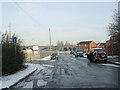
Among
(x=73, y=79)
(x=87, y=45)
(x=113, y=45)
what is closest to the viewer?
(x=73, y=79)

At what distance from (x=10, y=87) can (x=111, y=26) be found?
41.2 metres

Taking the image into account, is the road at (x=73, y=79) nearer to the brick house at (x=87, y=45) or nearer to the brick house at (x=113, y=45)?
the brick house at (x=113, y=45)

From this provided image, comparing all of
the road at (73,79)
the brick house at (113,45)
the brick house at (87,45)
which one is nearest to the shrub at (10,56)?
the road at (73,79)

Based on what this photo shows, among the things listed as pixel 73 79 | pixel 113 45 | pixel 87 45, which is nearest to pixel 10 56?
pixel 73 79

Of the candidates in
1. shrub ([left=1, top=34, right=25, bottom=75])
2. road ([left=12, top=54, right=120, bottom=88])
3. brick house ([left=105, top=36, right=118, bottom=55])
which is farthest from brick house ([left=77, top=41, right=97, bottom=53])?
road ([left=12, top=54, right=120, bottom=88])

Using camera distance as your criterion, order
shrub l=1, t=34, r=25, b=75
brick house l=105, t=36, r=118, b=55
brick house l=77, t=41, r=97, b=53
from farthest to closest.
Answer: brick house l=77, t=41, r=97, b=53 → brick house l=105, t=36, r=118, b=55 → shrub l=1, t=34, r=25, b=75

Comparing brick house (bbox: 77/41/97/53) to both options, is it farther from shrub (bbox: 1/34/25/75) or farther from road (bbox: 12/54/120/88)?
road (bbox: 12/54/120/88)

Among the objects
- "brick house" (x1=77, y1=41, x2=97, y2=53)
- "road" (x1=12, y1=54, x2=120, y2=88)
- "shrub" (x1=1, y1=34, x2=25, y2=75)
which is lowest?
"road" (x1=12, y1=54, x2=120, y2=88)

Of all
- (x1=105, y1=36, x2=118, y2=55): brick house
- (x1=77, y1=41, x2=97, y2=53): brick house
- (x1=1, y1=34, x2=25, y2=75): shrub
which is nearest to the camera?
(x1=1, y1=34, x2=25, y2=75): shrub

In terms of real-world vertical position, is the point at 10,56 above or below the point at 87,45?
below

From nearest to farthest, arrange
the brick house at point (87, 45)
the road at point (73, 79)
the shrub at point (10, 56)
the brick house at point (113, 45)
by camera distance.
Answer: the road at point (73, 79) → the shrub at point (10, 56) → the brick house at point (113, 45) → the brick house at point (87, 45)

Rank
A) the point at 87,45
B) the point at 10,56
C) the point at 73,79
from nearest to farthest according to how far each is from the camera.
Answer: the point at 73,79 → the point at 10,56 → the point at 87,45

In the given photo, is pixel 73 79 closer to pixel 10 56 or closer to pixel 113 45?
pixel 10 56

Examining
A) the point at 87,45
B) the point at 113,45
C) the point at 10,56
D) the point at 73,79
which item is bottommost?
the point at 73,79
